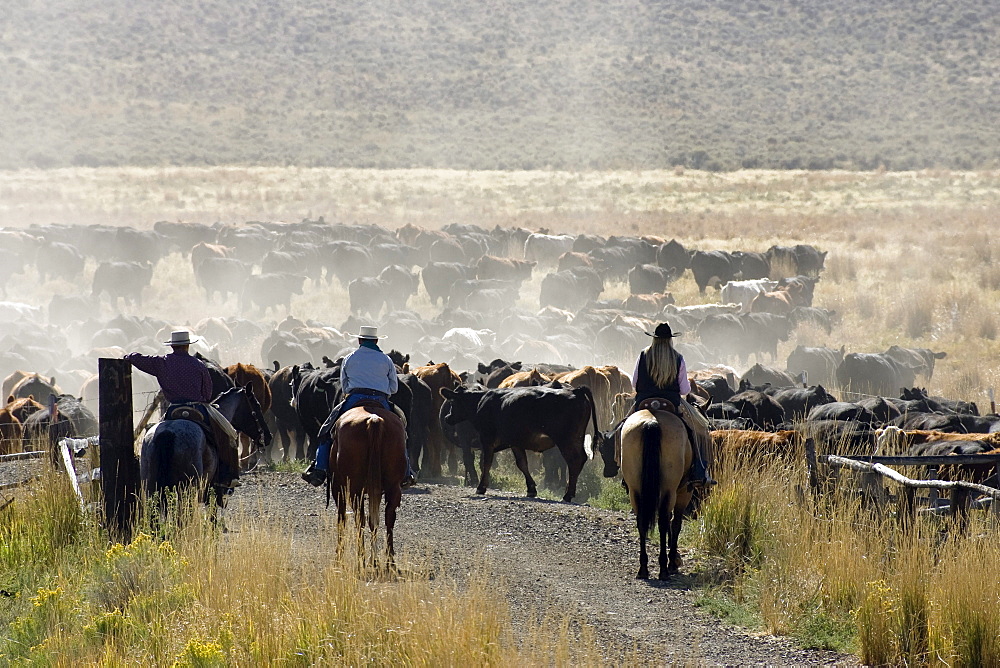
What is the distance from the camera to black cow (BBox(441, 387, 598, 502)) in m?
15.6

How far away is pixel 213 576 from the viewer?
26.3 feet

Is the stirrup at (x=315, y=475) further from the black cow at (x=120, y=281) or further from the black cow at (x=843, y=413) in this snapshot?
the black cow at (x=120, y=281)

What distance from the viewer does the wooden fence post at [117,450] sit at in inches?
361

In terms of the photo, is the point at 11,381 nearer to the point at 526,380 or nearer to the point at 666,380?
the point at 526,380

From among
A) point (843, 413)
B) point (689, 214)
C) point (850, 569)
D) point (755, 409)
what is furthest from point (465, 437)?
point (689, 214)

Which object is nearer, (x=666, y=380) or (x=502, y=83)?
(x=666, y=380)

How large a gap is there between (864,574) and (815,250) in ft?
122

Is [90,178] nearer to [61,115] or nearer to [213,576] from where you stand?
[61,115]

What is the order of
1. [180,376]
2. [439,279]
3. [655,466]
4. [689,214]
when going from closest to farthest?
[655,466] → [180,376] → [439,279] → [689,214]

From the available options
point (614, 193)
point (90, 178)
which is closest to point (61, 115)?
point (90, 178)

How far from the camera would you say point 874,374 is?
26781 millimetres

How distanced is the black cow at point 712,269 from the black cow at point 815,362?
15.0m

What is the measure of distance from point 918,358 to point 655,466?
19750 mm

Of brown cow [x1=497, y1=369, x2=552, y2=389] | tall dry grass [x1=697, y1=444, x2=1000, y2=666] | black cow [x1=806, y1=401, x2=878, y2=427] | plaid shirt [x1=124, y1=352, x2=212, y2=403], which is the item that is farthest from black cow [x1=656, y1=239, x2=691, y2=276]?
plaid shirt [x1=124, y1=352, x2=212, y2=403]
